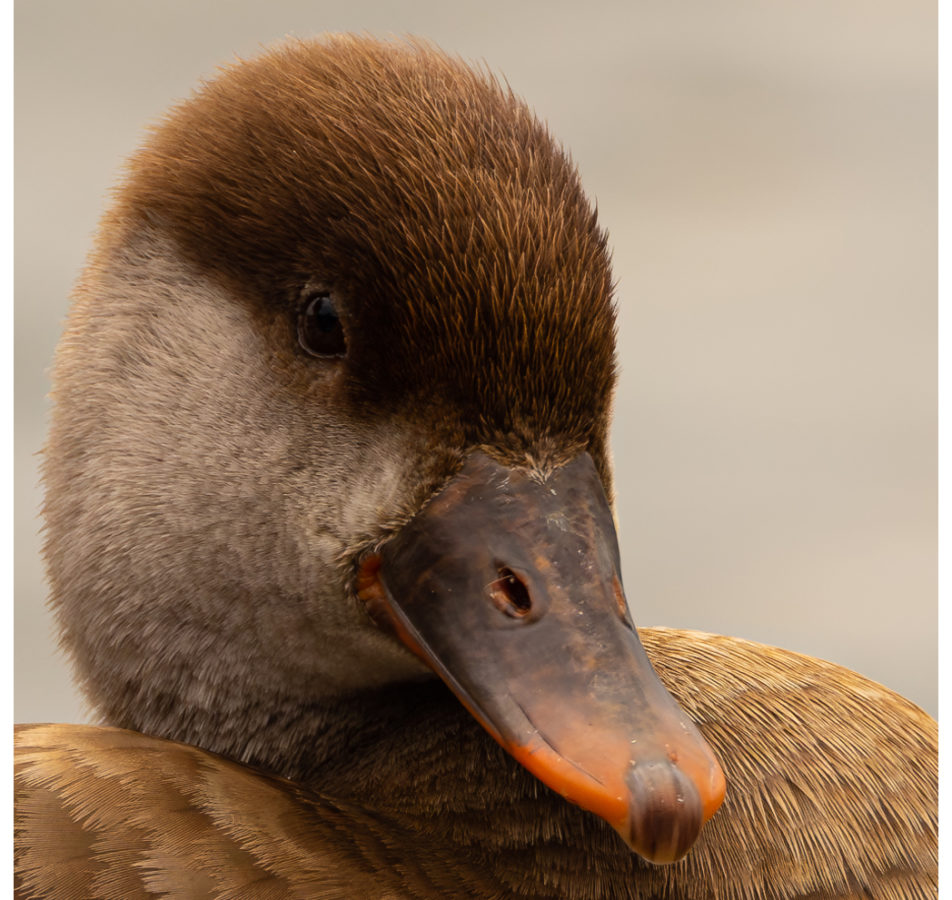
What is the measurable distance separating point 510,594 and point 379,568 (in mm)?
125

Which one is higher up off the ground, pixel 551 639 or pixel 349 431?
pixel 349 431

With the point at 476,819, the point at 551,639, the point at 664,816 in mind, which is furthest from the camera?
the point at 476,819

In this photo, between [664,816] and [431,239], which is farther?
[431,239]

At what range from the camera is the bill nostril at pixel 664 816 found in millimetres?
905

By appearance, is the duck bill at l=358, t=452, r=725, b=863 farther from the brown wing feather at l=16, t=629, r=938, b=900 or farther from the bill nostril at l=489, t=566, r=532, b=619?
the brown wing feather at l=16, t=629, r=938, b=900

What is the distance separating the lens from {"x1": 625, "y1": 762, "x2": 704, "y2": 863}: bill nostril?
905 mm

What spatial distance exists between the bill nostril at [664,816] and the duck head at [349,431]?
2 cm

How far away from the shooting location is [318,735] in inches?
49.8

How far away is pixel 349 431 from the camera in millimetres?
1161

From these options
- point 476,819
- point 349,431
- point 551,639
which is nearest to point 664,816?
point 551,639

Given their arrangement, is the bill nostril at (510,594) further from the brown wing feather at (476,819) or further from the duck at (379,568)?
the brown wing feather at (476,819)

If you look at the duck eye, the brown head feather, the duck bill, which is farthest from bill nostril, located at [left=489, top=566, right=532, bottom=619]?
the duck eye

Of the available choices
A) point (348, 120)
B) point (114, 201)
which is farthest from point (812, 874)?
point (114, 201)

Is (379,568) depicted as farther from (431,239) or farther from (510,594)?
(431,239)
